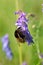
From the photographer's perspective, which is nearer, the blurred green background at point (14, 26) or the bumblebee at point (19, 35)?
the bumblebee at point (19, 35)

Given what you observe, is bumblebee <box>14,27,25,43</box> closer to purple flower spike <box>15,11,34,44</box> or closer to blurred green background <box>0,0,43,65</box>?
purple flower spike <box>15,11,34,44</box>

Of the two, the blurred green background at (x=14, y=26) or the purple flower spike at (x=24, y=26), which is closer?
the purple flower spike at (x=24, y=26)

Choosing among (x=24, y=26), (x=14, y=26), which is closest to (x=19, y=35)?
(x=24, y=26)

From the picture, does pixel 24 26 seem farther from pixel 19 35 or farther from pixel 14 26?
pixel 14 26

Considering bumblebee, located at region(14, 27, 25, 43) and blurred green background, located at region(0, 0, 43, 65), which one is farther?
blurred green background, located at region(0, 0, 43, 65)

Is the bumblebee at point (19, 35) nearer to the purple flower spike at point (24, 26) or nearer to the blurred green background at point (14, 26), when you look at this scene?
the purple flower spike at point (24, 26)

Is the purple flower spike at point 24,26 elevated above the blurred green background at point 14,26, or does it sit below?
below

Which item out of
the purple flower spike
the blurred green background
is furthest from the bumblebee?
the blurred green background

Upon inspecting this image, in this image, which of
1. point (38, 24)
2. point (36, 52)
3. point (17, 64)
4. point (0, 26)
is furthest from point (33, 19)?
point (0, 26)

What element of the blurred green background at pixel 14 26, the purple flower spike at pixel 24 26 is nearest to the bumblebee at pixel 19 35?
the purple flower spike at pixel 24 26

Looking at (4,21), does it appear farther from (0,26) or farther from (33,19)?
(33,19)

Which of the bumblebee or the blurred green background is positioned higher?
the blurred green background
